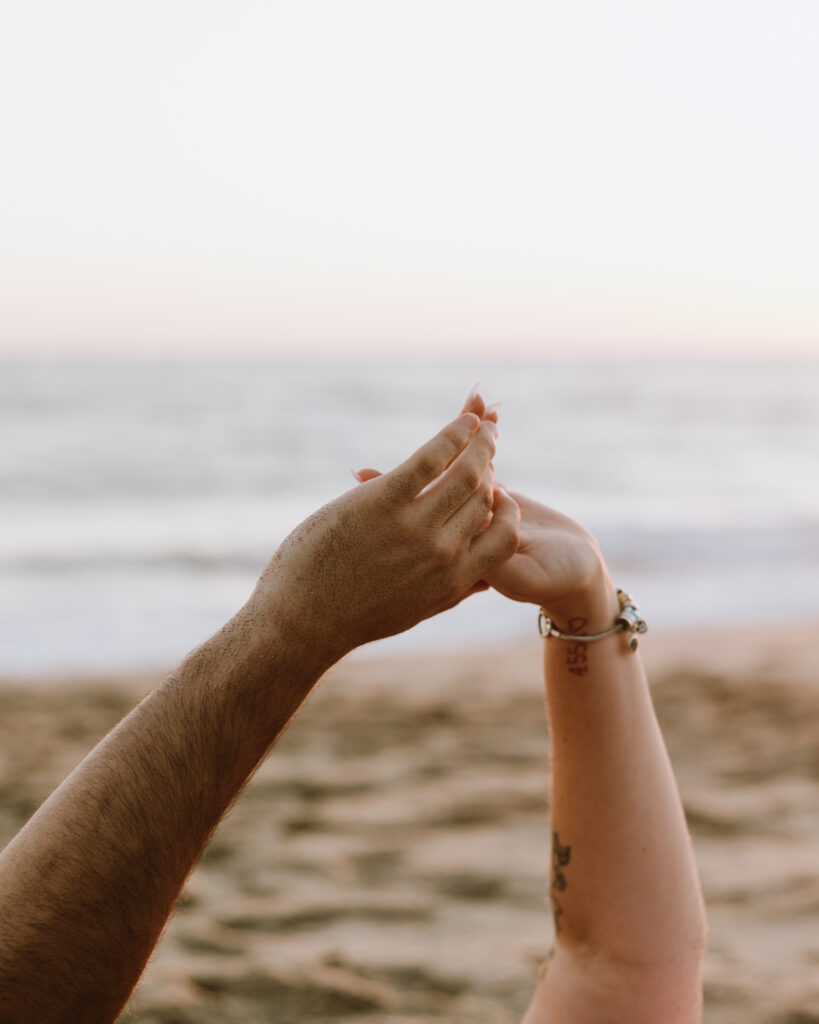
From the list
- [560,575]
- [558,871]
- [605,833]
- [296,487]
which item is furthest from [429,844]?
[296,487]

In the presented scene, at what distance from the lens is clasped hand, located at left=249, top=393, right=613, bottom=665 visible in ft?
4.21

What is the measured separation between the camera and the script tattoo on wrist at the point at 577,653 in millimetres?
1705

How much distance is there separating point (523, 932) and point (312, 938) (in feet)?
1.89

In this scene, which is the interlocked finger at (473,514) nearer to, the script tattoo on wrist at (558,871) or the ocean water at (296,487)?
the script tattoo on wrist at (558,871)

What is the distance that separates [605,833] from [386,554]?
0.64 m

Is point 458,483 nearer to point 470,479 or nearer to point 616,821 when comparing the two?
point 470,479

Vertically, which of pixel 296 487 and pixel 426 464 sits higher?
pixel 296 487

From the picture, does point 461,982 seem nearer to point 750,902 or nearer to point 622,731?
point 750,902

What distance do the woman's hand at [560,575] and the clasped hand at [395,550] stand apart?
10cm

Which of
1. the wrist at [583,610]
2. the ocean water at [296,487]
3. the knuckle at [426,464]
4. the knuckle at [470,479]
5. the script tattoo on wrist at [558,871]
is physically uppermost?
the ocean water at [296,487]

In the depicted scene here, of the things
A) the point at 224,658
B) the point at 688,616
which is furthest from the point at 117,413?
the point at 224,658

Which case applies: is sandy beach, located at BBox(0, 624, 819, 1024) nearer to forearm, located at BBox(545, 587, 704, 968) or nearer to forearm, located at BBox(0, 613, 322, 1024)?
forearm, located at BBox(545, 587, 704, 968)

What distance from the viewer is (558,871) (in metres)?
1.74

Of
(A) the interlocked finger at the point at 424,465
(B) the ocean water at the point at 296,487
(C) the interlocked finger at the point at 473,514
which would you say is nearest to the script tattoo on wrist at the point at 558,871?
(C) the interlocked finger at the point at 473,514
